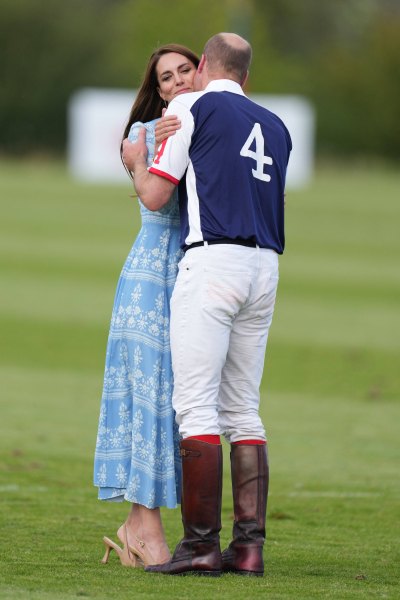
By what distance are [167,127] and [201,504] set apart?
4.66 feet

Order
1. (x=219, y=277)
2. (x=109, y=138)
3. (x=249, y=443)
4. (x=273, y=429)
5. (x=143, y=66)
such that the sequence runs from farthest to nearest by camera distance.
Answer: (x=143, y=66) → (x=109, y=138) → (x=273, y=429) → (x=249, y=443) → (x=219, y=277)

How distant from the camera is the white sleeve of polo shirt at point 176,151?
207 inches

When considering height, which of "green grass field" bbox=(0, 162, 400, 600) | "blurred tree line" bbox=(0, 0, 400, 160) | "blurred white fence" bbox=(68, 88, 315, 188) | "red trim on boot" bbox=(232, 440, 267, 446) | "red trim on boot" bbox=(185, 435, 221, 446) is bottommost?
"green grass field" bbox=(0, 162, 400, 600)

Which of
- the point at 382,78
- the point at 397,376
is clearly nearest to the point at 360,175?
the point at 382,78

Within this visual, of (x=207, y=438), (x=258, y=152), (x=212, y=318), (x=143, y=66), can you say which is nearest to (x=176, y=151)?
(x=258, y=152)

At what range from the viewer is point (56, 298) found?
58.0 feet

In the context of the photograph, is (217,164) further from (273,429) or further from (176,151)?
(273,429)

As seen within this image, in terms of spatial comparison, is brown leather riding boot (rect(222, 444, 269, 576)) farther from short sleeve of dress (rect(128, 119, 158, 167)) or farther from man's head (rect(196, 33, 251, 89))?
man's head (rect(196, 33, 251, 89))

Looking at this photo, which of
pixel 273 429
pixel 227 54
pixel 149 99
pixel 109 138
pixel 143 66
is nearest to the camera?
pixel 227 54

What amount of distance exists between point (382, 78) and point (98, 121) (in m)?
22.8

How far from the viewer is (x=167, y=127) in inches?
207

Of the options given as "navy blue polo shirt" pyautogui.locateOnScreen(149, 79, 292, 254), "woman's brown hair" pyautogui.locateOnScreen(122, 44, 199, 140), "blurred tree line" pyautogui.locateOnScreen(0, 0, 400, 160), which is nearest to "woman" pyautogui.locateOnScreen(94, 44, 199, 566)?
"woman's brown hair" pyautogui.locateOnScreen(122, 44, 199, 140)

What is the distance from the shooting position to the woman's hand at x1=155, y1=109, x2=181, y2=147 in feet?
17.3

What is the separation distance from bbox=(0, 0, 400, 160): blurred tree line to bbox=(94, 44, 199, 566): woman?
2090 inches
